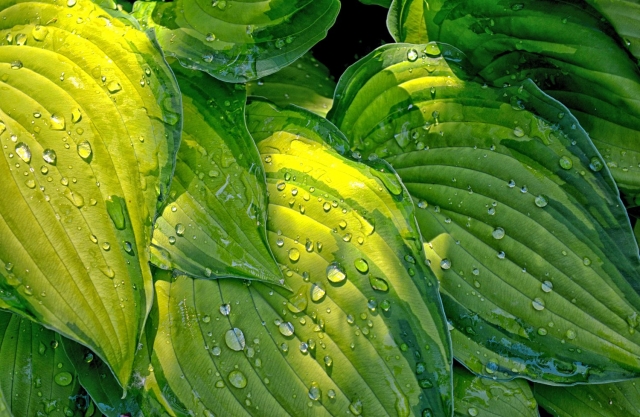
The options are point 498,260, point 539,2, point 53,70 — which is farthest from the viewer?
point 539,2

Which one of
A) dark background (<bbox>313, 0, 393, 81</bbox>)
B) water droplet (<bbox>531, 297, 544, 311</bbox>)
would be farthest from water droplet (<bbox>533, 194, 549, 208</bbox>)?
dark background (<bbox>313, 0, 393, 81</bbox>)

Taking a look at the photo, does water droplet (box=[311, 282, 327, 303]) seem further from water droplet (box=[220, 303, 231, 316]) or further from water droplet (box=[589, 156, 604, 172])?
water droplet (box=[589, 156, 604, 172])

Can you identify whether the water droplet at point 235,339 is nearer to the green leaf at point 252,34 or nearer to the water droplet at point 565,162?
the green leaf at point 252,34

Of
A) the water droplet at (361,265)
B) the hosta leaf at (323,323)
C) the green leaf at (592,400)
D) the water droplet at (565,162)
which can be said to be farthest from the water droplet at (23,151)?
the green leaf at (592,400)

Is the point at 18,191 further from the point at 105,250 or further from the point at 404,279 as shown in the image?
the point at 404,279

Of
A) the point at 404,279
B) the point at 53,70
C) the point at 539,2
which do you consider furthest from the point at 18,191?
the point at 539,2

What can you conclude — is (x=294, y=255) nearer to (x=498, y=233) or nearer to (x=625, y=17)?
(x=498, y=233)

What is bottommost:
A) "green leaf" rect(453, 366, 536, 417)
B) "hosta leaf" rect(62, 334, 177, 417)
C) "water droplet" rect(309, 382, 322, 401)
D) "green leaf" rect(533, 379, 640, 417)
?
"green leaf" rect(533, 379, 640, 417)

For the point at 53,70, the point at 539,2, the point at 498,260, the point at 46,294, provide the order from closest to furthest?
the point at 46,294, the point at 53,70, the point at 498,260, the point at 539,2
